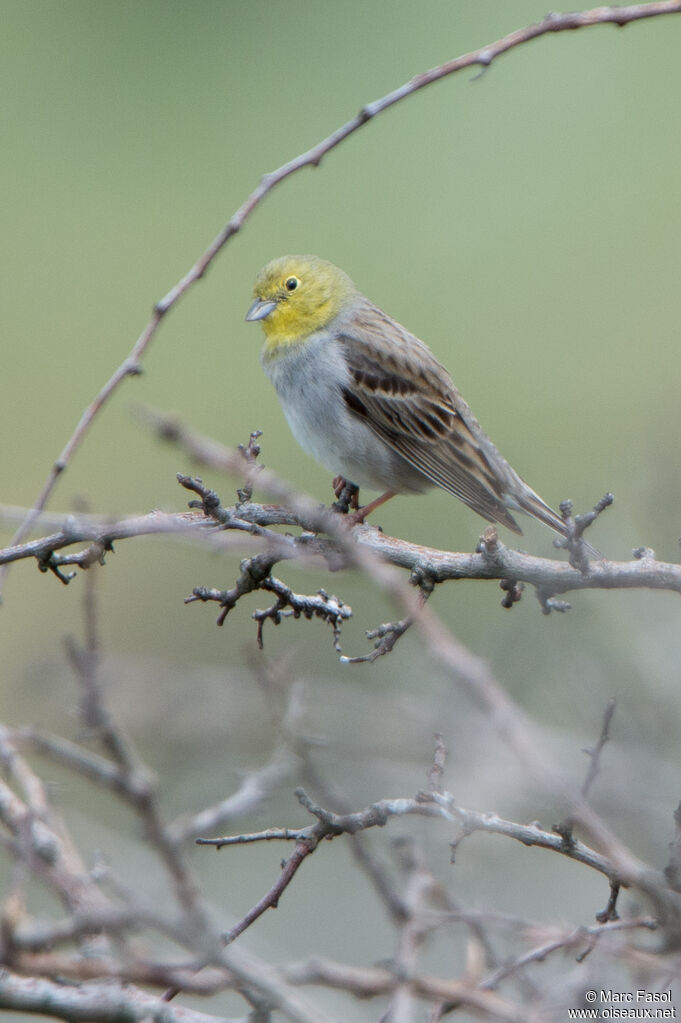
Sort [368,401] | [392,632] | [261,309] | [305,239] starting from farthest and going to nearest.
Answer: [305,239]
[261,309]
[368,401]
[392,632]

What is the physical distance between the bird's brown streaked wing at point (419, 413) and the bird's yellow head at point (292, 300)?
190mm

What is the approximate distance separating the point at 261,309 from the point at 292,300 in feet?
0.51

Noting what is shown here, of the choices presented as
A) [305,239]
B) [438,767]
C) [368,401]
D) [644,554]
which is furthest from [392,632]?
[305,239]

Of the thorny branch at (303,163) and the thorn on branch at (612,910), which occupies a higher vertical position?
the thorny branch at (303,163)

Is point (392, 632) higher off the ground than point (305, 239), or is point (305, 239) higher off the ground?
point (305, 239)

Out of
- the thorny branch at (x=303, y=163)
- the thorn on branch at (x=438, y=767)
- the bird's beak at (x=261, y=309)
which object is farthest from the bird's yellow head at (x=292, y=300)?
the thorn on branch at (x=438, y=767)

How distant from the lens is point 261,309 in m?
6.35

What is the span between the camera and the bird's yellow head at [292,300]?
249 inches

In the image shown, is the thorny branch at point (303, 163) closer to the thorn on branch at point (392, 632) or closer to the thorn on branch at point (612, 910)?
the thorn on branch at point (392, 632)

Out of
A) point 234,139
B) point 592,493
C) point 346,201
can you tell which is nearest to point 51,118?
point 234,139

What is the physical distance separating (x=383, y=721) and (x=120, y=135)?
1348 cm

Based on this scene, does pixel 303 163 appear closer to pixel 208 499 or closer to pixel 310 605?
pixel 208 499

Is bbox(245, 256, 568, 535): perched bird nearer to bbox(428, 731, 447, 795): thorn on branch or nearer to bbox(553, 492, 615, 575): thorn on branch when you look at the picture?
bbox(553, 492, 615, 575): thorn on branch

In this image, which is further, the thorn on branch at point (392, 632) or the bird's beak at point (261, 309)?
the bird's beak at point (261, 309)
